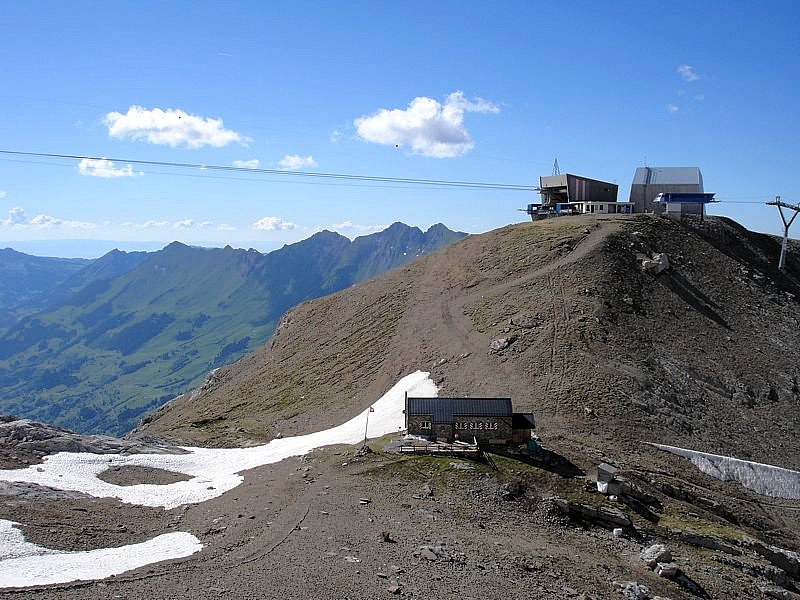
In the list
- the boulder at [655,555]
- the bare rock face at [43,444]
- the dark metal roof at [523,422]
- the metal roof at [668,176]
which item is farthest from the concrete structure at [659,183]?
the bare rock face at [43,444]

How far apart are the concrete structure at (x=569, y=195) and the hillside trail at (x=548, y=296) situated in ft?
58.1

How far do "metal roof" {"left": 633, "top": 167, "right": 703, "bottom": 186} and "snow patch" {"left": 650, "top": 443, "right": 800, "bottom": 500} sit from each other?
6171cm

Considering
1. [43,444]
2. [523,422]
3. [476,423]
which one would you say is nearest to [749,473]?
[523,422]

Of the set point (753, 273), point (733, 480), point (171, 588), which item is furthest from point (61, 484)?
point (753, 273)

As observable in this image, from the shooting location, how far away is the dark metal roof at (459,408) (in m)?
43.9

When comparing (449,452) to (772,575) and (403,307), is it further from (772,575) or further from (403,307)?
(403,307)

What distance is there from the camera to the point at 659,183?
102 metres

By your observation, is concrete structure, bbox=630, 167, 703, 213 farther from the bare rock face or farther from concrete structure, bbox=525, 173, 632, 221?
the bare rock face

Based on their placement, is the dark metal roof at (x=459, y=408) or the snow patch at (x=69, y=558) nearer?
the snow patch at (x=69, y=558)

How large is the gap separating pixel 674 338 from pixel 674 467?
21.1 meters

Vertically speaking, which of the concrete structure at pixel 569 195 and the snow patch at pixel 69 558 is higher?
the concrete structure at pixel 569 195

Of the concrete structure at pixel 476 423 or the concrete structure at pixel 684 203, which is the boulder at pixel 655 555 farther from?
the concrete structure at pixel 684 203

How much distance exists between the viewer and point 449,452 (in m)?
41.8

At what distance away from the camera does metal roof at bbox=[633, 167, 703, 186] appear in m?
101
